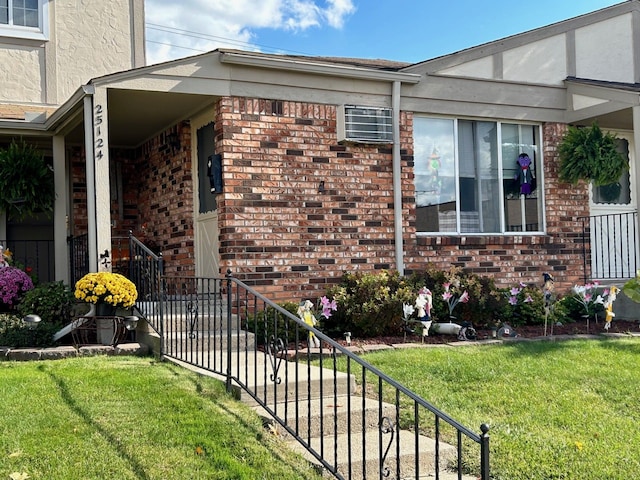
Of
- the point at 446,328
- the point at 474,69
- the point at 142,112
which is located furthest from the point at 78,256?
the point at 474,69

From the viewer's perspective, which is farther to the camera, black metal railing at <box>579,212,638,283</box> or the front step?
black metal railing at <box>579,212,638,283</box>

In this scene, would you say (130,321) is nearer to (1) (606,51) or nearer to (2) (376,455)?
(2) (376,455)

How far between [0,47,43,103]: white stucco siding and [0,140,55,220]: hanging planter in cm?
84

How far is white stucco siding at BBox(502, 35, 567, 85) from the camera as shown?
959cm

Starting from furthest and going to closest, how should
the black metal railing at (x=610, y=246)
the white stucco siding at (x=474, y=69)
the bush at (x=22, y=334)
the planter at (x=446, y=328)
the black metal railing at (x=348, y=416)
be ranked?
the black metal railing at (x=610, y=246) < the white stucco siding at (x=474, y=69) < the planter at (x=446, y=328) < the bush at (x=22, y=334) < the black metal railing at (x=348, y=416)

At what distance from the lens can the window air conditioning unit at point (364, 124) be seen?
27.1 feet

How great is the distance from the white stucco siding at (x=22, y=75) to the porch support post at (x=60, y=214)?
3.36 ft

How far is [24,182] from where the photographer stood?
29.5 ft

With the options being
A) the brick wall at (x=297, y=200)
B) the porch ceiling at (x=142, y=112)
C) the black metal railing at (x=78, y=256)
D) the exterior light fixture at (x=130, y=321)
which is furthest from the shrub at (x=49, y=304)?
the porch ceiling at (x=142, y=112)

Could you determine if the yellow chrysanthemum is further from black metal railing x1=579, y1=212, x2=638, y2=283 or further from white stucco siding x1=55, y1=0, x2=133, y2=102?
black metal railing x1=579, y1=212, x2=638, y2=283

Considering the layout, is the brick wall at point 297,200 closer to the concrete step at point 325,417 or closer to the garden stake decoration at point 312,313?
the garden stake decoration at point 312,313

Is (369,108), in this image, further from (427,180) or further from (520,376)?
(520,376)

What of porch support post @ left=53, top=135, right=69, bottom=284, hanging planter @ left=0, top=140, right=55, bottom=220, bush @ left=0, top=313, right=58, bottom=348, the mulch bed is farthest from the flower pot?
hanging planter @ left=0, top=140, right=55, bottom=220

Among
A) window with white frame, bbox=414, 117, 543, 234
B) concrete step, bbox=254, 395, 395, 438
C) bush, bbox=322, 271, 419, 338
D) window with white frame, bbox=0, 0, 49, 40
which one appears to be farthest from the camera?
window with white frame, bbox=0, 0, 49, 40
